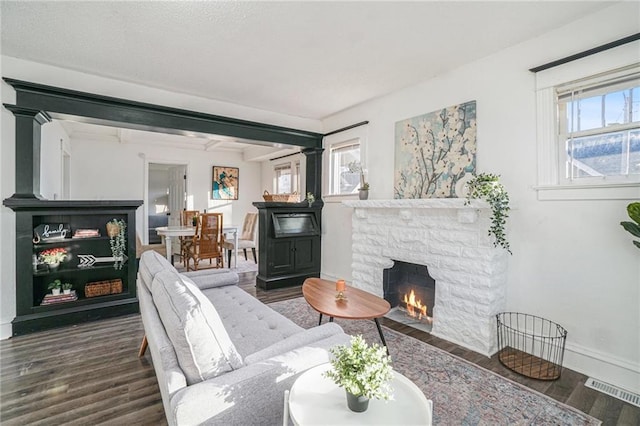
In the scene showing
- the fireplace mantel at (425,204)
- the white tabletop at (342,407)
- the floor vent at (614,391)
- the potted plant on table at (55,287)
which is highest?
the fireplace mantel at (425,204)

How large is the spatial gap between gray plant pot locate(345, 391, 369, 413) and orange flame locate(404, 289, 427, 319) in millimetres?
2409

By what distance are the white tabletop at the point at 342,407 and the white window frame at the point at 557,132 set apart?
6.86 feet

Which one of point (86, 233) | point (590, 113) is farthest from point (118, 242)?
point (590, 113)

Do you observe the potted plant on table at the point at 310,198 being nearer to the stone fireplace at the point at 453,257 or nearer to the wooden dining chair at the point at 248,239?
the stone fireplace at the point at 453,257

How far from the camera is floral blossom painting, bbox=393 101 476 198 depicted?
9.72ft

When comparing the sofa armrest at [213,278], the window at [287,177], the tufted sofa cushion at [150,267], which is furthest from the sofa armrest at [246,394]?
the window at [287,177]

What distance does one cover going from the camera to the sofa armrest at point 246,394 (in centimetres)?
104

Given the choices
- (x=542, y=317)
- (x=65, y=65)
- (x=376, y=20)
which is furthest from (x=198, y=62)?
(x=542, y=317)

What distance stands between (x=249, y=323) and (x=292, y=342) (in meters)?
0.76

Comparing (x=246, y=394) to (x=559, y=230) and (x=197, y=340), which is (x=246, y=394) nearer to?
(x=197, y=340)

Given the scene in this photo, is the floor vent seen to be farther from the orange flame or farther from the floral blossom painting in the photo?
the floral blossom painting

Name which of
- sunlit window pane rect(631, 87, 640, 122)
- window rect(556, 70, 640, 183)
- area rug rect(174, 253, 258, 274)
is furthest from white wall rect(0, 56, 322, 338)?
sunlit window pane rect(631, 87, 640, 122)

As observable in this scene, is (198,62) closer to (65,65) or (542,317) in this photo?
(65,65)

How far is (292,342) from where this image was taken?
4.87ft
